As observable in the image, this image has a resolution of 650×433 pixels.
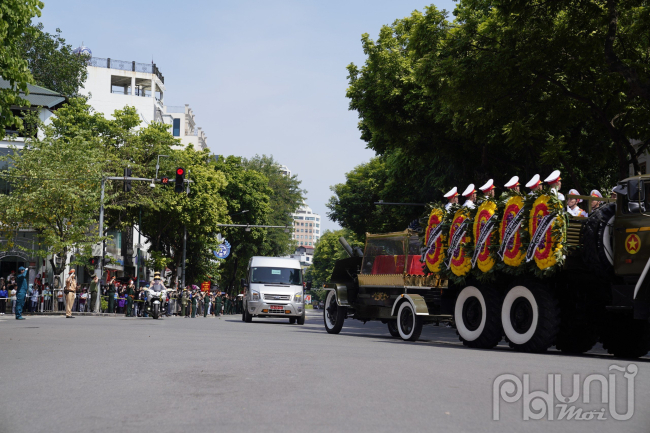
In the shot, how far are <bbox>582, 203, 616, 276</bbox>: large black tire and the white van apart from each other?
17399 mm

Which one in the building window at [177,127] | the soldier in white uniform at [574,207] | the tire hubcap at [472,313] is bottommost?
the tire hubcap at [472,313]

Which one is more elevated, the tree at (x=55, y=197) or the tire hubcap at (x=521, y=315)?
the tree at (x=55, y=197)

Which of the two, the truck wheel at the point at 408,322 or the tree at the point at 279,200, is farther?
the tree at the point at 279,200

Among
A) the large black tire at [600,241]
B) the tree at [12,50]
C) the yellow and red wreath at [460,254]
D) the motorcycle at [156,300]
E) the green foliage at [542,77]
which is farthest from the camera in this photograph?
the motorcycle at [156,300]

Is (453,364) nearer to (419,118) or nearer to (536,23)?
(536,23)

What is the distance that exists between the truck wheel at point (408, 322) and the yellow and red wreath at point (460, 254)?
1.78 metres

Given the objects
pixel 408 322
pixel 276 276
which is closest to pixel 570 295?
pixel 408 322

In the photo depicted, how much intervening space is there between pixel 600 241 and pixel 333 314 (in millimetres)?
10197

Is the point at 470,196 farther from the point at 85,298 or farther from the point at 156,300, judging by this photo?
the point at 85,298

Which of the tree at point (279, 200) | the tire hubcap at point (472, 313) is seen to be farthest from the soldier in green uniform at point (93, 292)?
the tree at point (279, 200)

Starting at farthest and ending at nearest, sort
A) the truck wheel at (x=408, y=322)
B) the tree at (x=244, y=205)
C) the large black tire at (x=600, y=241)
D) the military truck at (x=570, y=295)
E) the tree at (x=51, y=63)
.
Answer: the tree at (x=244, y=205) < the tree at (x=51, y=63) < the truck wheel at (x=408, y=322) < the large black tire at (x=600, y=241) < the military truck at (x=570, y=295)

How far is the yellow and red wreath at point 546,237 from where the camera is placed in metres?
14.0

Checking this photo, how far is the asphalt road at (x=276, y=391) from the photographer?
646 cm

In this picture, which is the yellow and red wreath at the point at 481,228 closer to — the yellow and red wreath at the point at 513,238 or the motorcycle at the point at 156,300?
the yellow and red wreath at the point at 513,238
